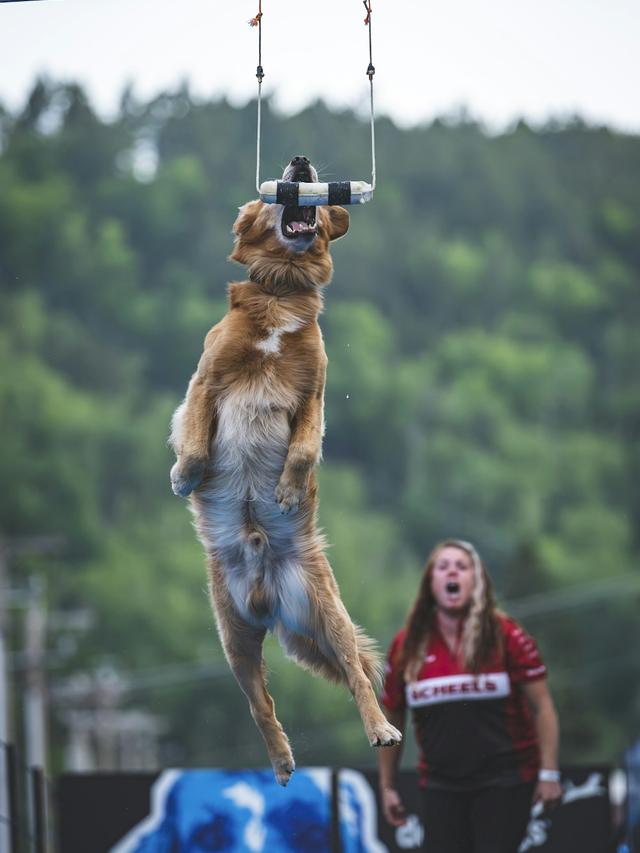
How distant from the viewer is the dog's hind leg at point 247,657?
4.94m

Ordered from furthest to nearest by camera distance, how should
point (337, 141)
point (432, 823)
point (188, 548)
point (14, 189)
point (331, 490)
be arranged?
point (14, 189) → point (188, 548) → point (331, 490) → point (337, 141) → point (432, 823)

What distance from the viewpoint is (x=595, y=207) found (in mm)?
56531

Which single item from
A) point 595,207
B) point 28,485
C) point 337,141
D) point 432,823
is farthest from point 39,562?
point 432,823

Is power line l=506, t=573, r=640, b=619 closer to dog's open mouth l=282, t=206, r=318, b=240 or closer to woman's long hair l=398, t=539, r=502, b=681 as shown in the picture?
woman's long hair l=398, t=539, r=502, b=681

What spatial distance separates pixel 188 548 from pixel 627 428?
14.8 m

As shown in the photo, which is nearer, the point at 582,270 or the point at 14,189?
the point at 14,189

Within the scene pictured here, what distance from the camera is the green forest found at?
42844mm

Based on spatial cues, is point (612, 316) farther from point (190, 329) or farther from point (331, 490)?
point (190, 329)

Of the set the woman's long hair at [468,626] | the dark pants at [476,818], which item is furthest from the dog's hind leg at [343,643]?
the dark pants at [476,818]

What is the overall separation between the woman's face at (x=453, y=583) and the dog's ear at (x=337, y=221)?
79.6 inches

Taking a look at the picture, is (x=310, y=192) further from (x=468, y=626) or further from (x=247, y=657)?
(x=468, y=626)

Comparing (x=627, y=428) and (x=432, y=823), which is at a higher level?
(x=627, y=428)

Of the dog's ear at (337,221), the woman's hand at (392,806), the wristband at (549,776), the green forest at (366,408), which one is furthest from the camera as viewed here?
the green forest at (366,408)

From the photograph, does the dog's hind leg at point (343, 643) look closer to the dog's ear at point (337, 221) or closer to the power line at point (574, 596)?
the dog's ear at point (337, 221)
